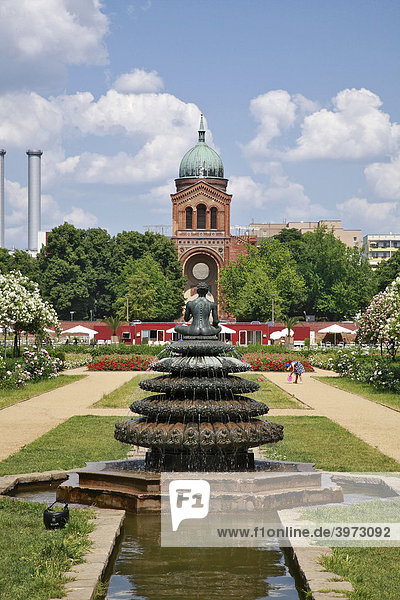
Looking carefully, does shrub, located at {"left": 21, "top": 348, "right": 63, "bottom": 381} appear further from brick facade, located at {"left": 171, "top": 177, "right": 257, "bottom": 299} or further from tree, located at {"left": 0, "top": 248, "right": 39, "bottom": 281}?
brick facade, located at {"left": 171, "top": 177, "right": 257, "bottom": 299}

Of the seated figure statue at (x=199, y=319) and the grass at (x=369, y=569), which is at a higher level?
the seated figure statue at (x=199, y=319)

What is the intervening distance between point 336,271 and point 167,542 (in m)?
78.3

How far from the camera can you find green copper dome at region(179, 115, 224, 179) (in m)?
88.4

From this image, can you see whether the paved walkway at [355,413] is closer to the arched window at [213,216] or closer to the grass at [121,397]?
the grass at [121,397]

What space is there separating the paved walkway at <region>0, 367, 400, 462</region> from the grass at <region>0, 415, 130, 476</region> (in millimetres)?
372

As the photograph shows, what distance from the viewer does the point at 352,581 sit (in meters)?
6.81

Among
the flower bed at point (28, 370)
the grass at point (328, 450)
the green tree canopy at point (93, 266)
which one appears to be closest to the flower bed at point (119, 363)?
the flower bed at point (28, 370)

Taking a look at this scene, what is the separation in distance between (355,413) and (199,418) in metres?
11.7

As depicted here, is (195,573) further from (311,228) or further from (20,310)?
(311,228)

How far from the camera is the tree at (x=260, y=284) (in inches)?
2953

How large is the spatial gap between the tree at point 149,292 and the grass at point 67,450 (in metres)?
57.2

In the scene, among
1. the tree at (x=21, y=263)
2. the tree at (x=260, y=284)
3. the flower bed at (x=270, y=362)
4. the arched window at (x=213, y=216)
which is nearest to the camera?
the flower bed at (x=270, y=362)

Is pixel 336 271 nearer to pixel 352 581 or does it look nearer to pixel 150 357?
pixel 150 357

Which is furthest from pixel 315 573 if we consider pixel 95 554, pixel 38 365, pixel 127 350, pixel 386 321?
pixel 127 350
